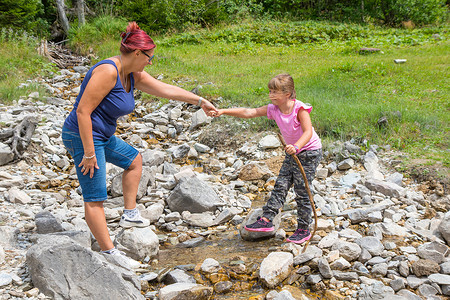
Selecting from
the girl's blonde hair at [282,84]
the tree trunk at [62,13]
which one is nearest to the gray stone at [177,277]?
the girl's blonde hair at [282,84]

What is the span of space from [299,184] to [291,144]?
41 cm

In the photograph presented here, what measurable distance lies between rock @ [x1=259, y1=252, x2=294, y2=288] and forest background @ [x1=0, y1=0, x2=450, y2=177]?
285cm

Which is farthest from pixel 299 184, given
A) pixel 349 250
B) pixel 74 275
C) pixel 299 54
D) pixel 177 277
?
pixel 299 54

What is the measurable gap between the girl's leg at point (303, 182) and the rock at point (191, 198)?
3.94ft

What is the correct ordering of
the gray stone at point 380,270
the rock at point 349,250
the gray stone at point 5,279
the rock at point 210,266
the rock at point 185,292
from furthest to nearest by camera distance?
the rock at point 349,250
the rock at point 210,266
the gray stone at point 380,270
the rock at point 185,292
the gray stone at point 5,279

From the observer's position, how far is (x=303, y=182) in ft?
13.2

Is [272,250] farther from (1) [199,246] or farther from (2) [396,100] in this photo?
(2) [396,100]

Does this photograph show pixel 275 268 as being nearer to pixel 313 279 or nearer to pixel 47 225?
pixel 313 279

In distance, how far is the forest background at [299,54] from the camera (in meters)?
6.67

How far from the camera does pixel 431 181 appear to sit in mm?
5211

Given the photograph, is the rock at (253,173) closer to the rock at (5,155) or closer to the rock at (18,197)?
the rock at (18,197)

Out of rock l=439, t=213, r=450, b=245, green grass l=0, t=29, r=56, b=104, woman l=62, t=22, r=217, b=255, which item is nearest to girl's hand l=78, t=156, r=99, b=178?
woman l=62, t=22, r=217, b=255

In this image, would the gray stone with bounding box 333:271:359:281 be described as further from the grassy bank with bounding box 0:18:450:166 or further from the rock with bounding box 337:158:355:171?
the grassy bank with bounding box 0:18:450:166

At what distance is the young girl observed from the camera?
3883mm
